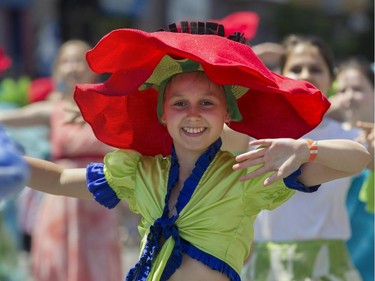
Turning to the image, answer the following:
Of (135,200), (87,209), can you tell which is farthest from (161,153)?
(87,209)

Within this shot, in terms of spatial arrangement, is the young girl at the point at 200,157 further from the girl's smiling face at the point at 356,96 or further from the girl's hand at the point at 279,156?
the girl's smiling face at the point at 356,96

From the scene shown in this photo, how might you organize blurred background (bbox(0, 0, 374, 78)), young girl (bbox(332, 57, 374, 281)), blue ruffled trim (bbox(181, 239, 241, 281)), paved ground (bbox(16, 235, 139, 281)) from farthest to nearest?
blurred background (bbox(0, 0, 374, 78)) < paved ground (bbox(16, 235, 139, 281)) < young girl (bbox(332, 57, 374, 281)) < blue ruffled trim (bbox(181, 239, 241, 281))

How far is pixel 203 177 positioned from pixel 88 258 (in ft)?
11.1

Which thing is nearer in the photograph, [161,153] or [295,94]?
[295,94]

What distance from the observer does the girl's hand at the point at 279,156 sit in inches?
140

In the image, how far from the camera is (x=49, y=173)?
403 cm

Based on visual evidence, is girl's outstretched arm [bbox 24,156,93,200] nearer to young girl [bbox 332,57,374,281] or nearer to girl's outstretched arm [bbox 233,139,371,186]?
girl's outstretched arm [bbox 233,139,371,186]

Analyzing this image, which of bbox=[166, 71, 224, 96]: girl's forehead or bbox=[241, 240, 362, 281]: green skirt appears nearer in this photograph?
bbox=[166, 71, 224, 96]: girl's forehead

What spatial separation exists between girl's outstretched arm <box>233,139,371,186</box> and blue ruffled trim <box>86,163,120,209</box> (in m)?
0.55

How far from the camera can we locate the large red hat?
371 cm

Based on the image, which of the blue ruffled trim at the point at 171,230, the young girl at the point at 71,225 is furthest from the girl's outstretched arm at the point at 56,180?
the young girl at the point at 71,225

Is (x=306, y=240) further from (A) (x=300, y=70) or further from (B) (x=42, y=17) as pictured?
(B) (x=42, y=17)

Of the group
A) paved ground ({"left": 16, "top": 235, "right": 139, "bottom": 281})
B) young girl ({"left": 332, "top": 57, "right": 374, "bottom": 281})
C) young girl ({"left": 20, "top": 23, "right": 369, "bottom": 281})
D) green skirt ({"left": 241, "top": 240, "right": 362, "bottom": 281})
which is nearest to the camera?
young girl ({"left": 20, "top": 23, "right": 369, "bottom": 281})

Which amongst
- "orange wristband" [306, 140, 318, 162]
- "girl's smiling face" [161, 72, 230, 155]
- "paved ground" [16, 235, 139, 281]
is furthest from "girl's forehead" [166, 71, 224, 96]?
"paved ground" [16, 235, 139, 281]
